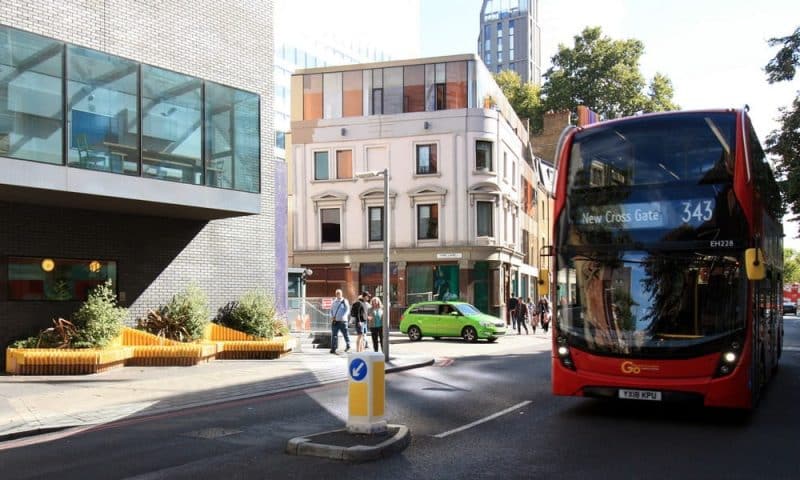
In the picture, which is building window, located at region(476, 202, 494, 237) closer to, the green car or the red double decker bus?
the green car

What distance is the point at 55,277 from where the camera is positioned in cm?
1661

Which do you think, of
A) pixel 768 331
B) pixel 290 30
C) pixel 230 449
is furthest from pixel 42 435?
pixel 290 30

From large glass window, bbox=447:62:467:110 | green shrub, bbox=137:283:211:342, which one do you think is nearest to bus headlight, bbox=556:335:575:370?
green shrub, bbox=137:283:211:342

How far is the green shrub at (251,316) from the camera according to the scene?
1959cm

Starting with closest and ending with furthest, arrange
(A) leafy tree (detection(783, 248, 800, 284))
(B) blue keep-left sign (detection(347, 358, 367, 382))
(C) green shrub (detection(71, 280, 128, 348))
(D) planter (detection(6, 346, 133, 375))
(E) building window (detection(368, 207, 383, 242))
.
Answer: (B) blue keep-left sign (detection(347, 358, 367, 382)), (D) planter (detection(6, 346, 133, 375)), (C) green shrub (detection(71, 280, 128, 348)), (E) building window (detection(368, 207, 383, 242)), (A) leafy tree (detection(783, 248, 800, 284))

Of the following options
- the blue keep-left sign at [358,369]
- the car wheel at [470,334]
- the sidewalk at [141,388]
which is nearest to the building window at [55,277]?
the sidewalk at [141,388]

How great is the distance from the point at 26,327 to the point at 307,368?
5.83 metres

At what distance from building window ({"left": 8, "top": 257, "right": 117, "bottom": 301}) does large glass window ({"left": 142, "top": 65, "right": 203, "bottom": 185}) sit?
2897 mm

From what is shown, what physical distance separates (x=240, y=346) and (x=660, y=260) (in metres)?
11.7

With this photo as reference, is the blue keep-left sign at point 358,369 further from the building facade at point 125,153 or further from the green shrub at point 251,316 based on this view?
the green shrub at point 251,316

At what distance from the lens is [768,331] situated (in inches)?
508

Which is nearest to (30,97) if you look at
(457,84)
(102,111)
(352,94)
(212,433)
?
(102,111)

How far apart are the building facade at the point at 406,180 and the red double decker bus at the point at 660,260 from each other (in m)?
29.4

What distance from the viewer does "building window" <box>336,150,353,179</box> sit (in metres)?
42.2
